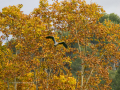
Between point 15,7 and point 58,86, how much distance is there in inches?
309

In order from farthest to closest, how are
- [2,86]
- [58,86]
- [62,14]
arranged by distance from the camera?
[2,86] < [62,14] < [58,86]

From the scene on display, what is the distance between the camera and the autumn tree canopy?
14469 millimetres

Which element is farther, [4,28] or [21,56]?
[4,28]

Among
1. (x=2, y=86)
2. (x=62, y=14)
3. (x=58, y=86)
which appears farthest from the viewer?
(x=2, y=86)

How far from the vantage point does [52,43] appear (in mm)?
14977

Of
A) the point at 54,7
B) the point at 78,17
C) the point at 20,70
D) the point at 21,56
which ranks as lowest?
the point at 20,70

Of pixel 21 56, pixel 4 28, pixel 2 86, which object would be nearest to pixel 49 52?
pixel 21 56

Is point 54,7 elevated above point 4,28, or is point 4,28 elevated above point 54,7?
point 54,7

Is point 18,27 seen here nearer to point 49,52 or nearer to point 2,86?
point 49,52

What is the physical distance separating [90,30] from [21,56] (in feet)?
20.2

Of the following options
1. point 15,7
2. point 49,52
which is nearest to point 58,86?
point 49,52

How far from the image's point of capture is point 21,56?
1493cm

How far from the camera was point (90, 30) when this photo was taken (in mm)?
15844

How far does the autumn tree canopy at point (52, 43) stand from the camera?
47.5ft
